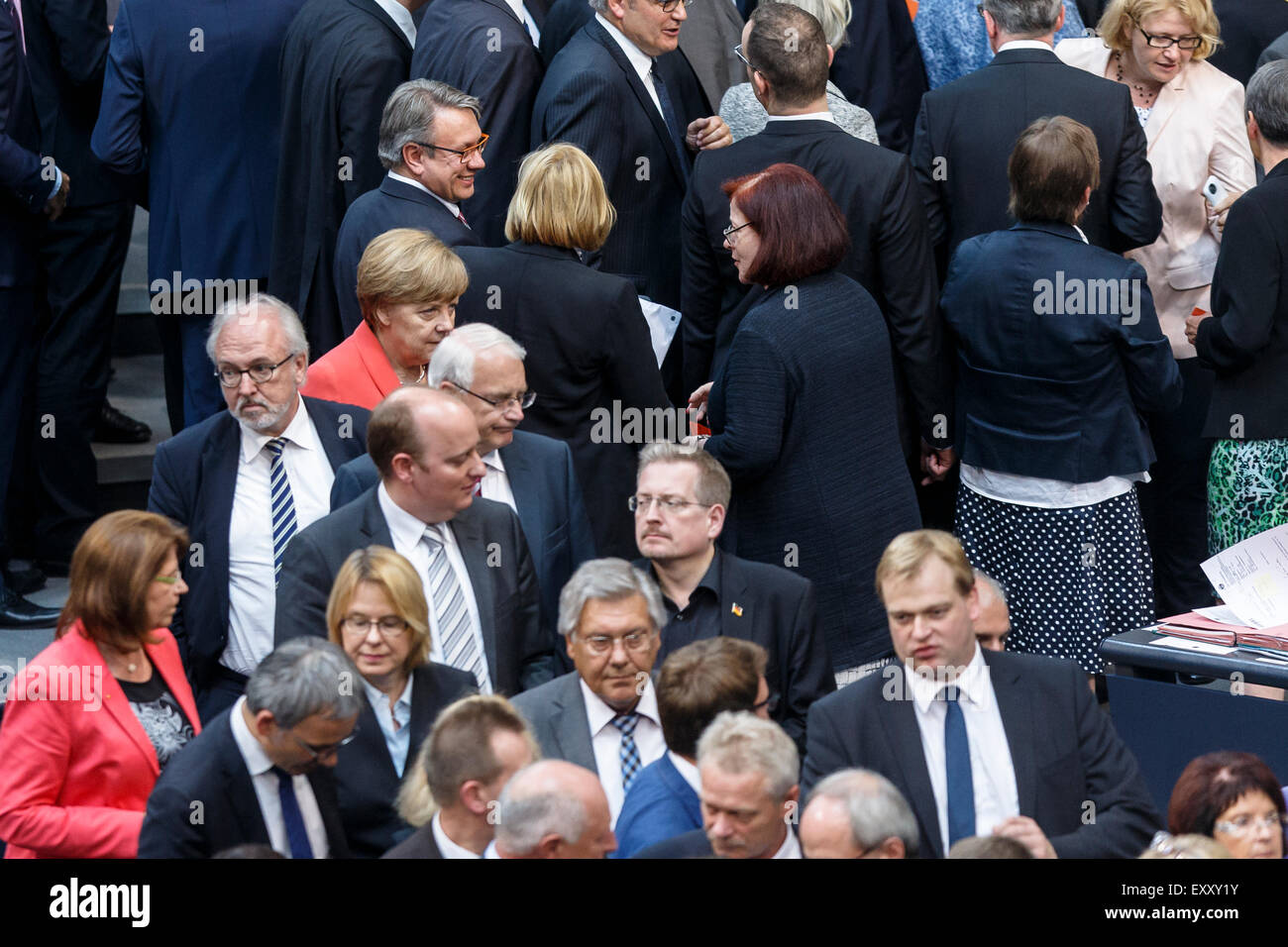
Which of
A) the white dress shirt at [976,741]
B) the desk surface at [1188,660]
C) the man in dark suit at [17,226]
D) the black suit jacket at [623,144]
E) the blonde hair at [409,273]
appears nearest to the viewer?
the white dress shirt at [976,741]

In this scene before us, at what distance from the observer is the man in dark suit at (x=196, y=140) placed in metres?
5.97

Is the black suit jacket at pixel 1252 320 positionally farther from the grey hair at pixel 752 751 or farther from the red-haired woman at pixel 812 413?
the grey hair at pixel 752 751

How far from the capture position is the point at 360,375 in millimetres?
4836

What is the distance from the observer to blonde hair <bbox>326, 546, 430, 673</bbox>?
3.77 m

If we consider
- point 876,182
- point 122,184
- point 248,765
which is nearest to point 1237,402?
point 876,182

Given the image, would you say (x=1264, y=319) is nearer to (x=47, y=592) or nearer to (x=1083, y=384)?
(x=1083, y=384)

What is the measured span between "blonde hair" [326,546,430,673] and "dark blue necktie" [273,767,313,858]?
388mm

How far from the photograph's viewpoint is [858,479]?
15.8 ft

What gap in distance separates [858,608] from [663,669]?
3.88 ft

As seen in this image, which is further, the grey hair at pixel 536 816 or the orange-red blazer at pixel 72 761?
the orange-red blazer at pixel 72 761

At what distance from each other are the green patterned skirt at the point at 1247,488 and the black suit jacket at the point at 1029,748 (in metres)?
1.80

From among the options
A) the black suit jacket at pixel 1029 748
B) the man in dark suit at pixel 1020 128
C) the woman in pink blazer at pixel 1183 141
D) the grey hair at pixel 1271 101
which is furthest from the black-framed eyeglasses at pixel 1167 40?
the black suit jacket at pixel 1029 748

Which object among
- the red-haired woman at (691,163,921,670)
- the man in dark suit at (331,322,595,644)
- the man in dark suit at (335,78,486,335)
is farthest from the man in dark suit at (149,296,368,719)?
the red-haired woman at (691,163,921,670)

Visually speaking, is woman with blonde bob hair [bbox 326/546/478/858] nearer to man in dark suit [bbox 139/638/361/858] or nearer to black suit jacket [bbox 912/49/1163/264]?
man in dark suit [bbox 139/638/361/858]
